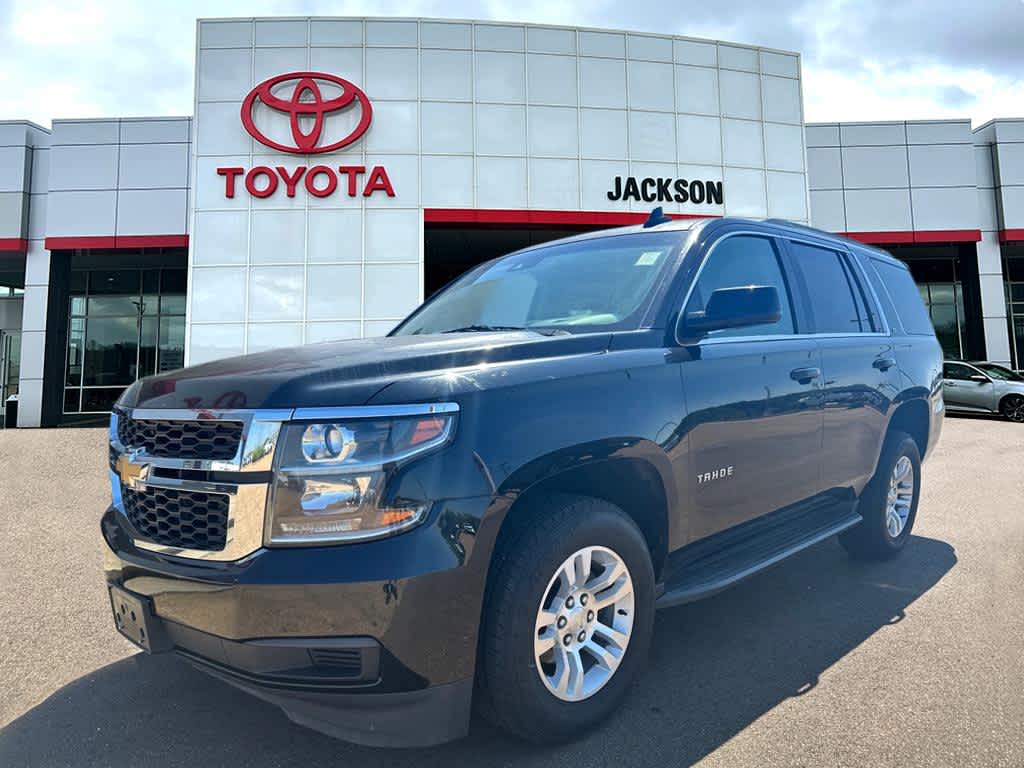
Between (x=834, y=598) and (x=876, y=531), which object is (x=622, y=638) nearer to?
(x=834, y=598)

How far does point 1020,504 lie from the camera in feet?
20.1

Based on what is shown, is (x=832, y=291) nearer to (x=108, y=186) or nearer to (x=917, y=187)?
(x=108, y=186)

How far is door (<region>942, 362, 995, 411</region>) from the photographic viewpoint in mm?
15383

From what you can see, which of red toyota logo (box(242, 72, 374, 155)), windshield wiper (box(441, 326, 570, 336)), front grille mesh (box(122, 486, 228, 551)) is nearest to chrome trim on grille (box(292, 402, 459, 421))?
front grille mesh (box(122, 486, 228, 551))

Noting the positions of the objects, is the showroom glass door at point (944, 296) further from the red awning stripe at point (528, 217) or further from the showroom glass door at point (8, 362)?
the showroom glass door at point (8, 362)

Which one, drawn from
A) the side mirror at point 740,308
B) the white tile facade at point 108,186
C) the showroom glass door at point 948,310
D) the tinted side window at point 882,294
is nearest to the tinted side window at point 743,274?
the side mirror at point 740,308

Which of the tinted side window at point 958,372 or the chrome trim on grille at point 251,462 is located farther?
the tinted side window at point 958,372

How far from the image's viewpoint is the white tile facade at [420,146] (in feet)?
49.0

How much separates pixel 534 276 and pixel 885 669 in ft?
8.18

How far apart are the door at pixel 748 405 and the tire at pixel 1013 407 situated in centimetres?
1502

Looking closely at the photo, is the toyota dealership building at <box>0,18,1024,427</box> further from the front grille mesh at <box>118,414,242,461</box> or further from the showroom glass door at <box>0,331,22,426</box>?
the front grille mesh at <box>118,414,242,461</box>

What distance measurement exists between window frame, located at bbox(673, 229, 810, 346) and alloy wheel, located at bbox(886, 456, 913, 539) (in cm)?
150

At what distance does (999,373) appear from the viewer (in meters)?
15.8

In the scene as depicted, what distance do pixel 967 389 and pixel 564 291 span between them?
16.6 metres
